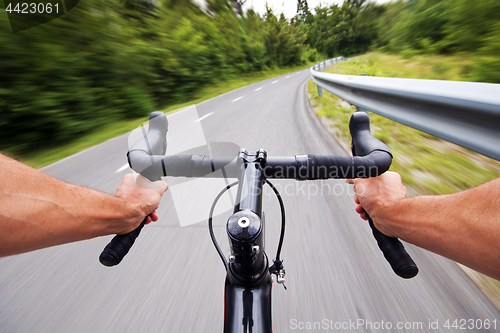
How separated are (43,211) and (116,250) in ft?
0.78

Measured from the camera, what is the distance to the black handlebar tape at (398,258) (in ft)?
2.07

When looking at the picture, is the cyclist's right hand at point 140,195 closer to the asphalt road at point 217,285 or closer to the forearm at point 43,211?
the forearm at point 43,211

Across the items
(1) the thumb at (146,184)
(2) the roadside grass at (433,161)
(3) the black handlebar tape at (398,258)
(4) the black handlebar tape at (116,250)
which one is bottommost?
(2) the roadside grass at (433,161)

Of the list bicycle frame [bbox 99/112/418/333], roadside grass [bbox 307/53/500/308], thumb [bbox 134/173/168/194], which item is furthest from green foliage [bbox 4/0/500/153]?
thumb [bbox 134/173/168/194]

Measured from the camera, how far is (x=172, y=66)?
34.8 ft

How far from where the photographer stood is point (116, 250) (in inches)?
28.5

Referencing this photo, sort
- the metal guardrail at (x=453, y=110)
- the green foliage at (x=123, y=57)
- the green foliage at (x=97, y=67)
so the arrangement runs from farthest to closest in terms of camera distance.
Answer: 1. the green foliage at (x=97, y=67)
2. the green foliage at (x=123, y=57)
3. the metal guardrail at (x=453, y=110)

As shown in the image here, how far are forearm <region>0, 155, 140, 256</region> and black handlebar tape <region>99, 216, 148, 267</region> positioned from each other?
0.12 metres

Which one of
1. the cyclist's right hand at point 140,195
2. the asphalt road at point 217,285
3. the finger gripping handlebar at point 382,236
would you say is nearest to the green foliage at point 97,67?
the asphalt road at point 217,285

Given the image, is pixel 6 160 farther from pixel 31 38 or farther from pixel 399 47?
pixel 399 47

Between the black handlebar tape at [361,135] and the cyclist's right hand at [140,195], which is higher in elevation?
the black handlebar tape at [361,135]

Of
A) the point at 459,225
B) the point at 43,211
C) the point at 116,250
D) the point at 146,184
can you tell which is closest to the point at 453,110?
the point at 459,225

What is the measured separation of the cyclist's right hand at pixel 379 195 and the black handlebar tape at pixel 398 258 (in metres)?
0.26

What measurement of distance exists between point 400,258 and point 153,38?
12.3 m
